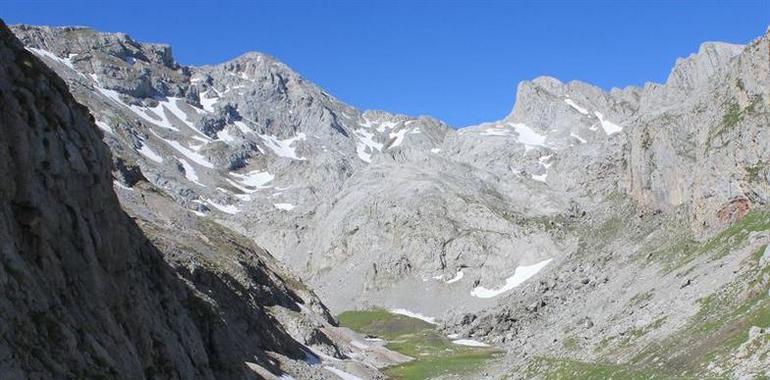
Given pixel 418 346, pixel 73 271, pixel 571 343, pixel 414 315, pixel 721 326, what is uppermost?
pixel 414 315

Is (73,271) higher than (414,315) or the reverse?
the reverse

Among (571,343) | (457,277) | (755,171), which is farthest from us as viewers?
(457,277)

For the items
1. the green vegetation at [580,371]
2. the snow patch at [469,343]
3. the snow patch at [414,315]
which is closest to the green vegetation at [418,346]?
the snow patch at [469,343]

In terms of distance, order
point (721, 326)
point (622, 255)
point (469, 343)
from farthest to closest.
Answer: point (469, 343)
point (622, 255)
point (721, 326)

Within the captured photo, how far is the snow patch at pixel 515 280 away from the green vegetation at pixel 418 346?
17.0 metres

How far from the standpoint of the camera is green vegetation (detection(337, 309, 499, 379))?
83188 millimetres

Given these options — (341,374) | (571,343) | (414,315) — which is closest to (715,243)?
(571,343)

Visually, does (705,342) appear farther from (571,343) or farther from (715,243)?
(715,243)

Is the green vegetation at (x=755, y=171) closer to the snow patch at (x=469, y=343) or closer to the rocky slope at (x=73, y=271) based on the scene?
the snow patch at (x=469, y=343)

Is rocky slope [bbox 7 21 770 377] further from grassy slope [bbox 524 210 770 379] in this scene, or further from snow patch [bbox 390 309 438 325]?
snow patch [bbox 390 309 438 325]

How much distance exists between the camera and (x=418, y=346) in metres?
114

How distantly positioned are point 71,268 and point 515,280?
5538 inches

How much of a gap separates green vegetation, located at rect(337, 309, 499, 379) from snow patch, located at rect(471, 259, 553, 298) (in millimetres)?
17040

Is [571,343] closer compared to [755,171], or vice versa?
[571,343]
